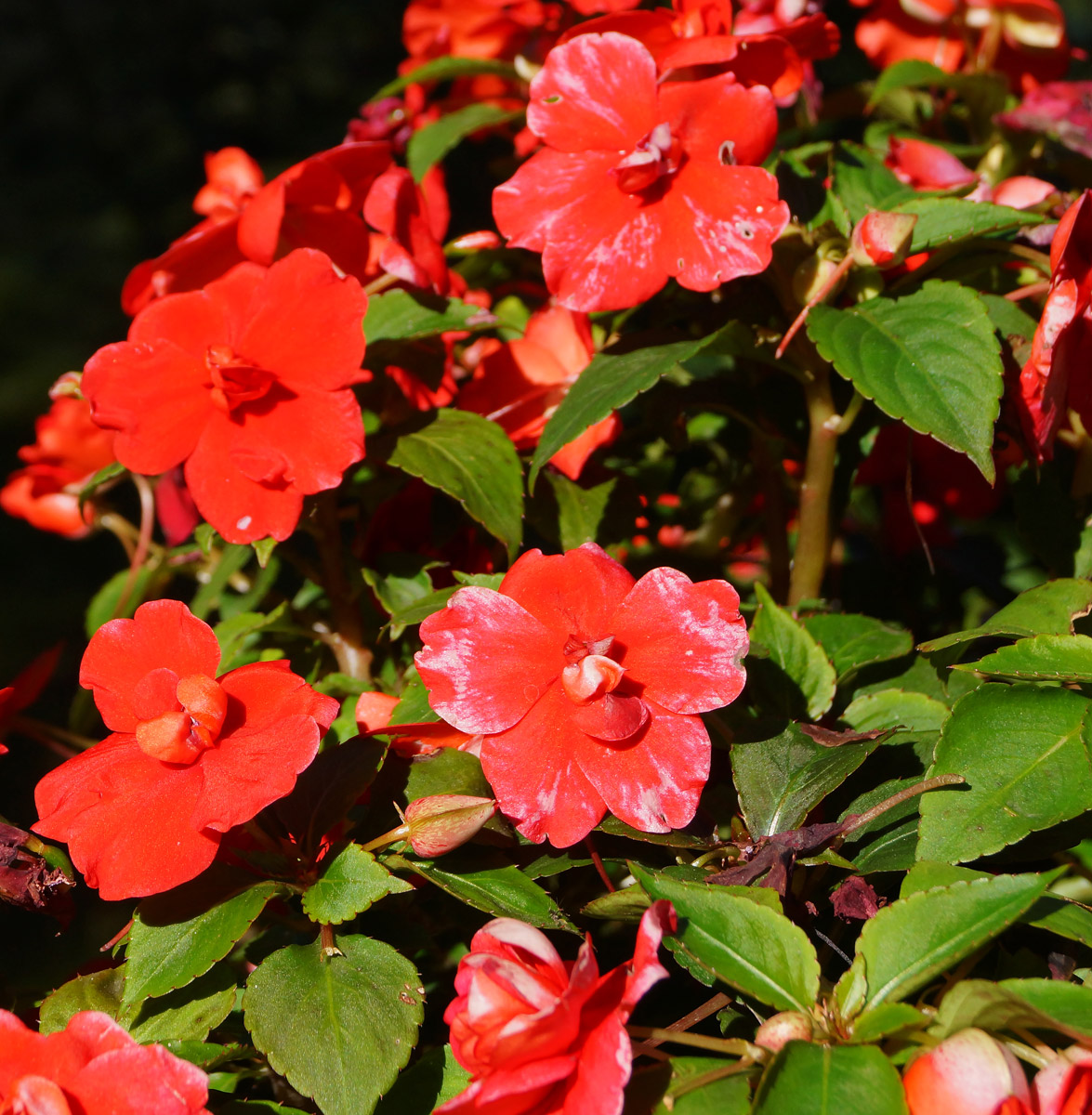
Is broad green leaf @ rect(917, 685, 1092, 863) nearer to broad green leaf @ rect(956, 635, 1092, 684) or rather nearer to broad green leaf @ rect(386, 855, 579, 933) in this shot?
broad green leaf @ rect(956, 635, 1092, 684)

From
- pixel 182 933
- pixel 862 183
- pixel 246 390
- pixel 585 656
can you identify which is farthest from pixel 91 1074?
pixel 862 183

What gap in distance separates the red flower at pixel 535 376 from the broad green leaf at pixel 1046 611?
0.31m

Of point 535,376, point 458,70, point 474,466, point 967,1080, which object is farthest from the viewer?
point 458,70

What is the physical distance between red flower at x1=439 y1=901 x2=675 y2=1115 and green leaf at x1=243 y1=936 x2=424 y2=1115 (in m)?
0.08

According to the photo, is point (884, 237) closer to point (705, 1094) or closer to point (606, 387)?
point (606, 387)

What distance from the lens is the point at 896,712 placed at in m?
0.68

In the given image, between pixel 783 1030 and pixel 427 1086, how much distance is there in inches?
8.0

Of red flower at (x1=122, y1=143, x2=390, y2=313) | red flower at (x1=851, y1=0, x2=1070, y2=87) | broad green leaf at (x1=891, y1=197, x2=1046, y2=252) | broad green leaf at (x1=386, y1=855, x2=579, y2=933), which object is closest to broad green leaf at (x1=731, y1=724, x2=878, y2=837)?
broad green leaf at (x1=386, y1=855, x2=579, y2=933)

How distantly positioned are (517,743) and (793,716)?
0.63 feet

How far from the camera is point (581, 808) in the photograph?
56 centimetres

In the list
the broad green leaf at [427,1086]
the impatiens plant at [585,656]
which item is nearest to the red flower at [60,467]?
the impatiens plant at [585,656]

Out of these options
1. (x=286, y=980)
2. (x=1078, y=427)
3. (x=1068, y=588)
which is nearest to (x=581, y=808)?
(x=286, y=980)

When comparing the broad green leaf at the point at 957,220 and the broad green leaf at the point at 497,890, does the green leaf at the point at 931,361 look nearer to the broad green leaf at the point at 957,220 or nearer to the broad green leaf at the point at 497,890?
the broad green leaf at the point at 957,220

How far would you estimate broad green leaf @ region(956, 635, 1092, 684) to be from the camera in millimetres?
557
